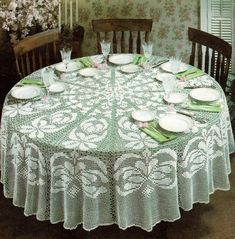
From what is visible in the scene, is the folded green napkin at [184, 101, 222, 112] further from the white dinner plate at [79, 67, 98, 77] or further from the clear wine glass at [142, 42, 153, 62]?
the white dinner plate at [79, 67, 98, 77]

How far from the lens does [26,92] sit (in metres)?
2.69

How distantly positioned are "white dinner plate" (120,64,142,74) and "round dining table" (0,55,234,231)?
17.3 inches

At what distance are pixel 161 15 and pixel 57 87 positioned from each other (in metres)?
1.62

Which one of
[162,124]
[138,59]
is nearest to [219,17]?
[138,59]

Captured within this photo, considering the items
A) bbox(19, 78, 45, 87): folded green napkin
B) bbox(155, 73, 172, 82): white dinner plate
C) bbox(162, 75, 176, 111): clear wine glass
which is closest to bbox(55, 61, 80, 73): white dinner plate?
bbox(19, 78, 45, 87): folded green napkin

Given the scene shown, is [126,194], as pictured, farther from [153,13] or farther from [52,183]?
[153,13]

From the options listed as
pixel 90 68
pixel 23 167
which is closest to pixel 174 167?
pixel 23 167

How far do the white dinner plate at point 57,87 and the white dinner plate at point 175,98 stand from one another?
608mm

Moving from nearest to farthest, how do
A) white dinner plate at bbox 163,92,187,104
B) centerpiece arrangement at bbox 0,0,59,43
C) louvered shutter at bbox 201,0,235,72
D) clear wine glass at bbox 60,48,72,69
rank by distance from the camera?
1. white dinner plate at bbox 163,92,187,104
2. clear wine glass at bbox 60,48,72,69
3. centerpiece arrangement at bbox 0,0,59,43
4. louvered shutter at bbox 201,0,235,72

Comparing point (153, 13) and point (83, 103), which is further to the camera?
point (153, 13)

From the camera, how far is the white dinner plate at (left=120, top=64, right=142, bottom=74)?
299 cm

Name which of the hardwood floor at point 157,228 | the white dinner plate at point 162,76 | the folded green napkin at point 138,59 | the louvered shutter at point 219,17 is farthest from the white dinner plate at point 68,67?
the louvered shutter at point 219,17

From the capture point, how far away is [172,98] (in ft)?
8.51

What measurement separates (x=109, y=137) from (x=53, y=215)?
0.47 m
